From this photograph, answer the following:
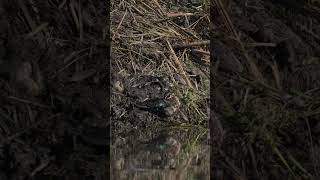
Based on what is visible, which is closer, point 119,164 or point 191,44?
point 119,164

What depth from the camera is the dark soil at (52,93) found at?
1.56m

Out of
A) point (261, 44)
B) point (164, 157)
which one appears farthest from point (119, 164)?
point (261, 44)

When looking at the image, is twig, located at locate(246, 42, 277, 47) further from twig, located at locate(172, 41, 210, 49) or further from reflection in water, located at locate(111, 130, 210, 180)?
reflection in water, located at locate(111, 130, 210, 180)

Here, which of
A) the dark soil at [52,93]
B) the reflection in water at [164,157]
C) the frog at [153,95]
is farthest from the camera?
the frog at [153,95]

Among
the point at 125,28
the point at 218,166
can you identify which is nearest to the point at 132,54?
the point at 125,28

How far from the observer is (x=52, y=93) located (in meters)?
1.65

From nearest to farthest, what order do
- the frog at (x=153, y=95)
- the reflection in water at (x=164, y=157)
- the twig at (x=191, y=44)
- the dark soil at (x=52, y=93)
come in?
the dark soil at (x=52, y=93) < the reflection in water at (x=164, y=157) < the frog at (x=153, y=95) < the twig at (x=191, y=44)

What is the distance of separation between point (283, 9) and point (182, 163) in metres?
0.58

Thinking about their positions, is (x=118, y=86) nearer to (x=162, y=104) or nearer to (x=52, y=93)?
(x=162, y=104)

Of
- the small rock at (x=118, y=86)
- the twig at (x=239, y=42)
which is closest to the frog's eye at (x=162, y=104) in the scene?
the small rock at (x=118, y=86)

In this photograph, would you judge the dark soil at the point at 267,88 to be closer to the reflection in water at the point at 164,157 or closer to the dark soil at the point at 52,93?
the reflection in water at the point at 164,157

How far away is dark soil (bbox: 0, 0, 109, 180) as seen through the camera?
5.13ft

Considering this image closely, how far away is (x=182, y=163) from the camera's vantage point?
1736 mm

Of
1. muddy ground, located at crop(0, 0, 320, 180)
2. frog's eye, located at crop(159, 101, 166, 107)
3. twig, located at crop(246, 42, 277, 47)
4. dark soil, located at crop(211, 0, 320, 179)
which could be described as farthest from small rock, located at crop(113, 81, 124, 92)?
twig, located at crop(246, 42, 277, 47)
